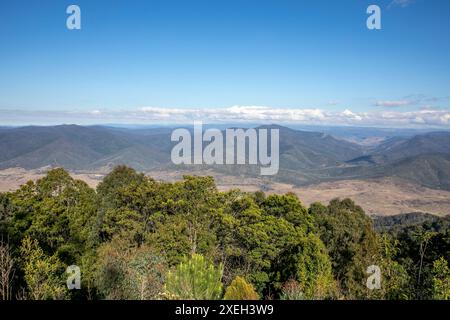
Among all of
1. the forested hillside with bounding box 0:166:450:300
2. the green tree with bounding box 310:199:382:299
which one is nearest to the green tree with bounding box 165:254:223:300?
the forested hillside with bounding box 0:166:450:300

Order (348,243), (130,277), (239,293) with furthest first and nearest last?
(348,243) → (130,277) → (239,293)

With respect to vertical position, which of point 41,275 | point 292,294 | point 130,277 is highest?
point 292,294

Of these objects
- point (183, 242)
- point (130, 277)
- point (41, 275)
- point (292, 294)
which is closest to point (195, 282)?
point (292, 294)

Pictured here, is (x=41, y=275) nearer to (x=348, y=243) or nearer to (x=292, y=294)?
(x=292, y=294)

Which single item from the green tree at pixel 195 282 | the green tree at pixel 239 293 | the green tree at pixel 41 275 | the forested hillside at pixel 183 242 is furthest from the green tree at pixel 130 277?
the green tree at pixel 239 293

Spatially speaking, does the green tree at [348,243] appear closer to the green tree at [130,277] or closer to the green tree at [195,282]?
the green tree at [130,277]
